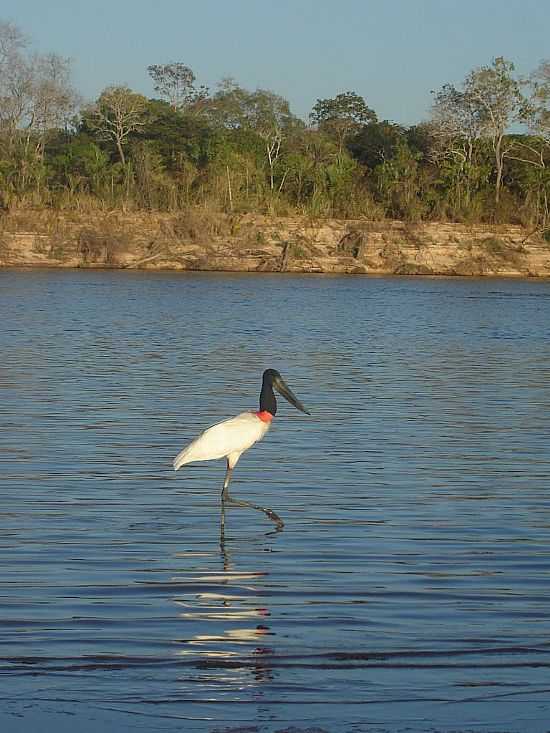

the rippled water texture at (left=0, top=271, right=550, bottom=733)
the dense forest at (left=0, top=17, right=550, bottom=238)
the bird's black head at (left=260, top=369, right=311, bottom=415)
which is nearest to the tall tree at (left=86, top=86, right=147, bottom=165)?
the dense forest at (left=0, top=17, right=550, bottom=238)

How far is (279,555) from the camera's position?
8070 millimetres

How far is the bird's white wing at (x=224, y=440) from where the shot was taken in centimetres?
867

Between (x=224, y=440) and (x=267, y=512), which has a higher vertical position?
(x=224, y=440)

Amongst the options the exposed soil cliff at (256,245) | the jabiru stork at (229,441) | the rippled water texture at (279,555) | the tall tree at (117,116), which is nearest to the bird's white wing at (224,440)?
the jabiru stork at (229,441)

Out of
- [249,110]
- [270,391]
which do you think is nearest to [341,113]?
[249,110]

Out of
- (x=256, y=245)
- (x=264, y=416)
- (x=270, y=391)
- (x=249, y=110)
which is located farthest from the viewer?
(x=249, y=110)

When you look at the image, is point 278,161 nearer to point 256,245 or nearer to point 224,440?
point 256,245

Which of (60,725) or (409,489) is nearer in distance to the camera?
(60,725)

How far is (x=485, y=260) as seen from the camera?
58688mm

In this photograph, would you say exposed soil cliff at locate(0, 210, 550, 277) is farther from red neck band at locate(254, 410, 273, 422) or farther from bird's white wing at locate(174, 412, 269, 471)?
Answer: bird's white wing at locate(174, 412, 269, 471)

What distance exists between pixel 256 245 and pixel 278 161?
9.56m

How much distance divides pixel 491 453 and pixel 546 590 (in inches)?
204

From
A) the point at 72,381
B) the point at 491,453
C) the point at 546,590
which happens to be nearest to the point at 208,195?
the point at 72,381

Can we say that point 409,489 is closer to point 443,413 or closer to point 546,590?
point 546,590
